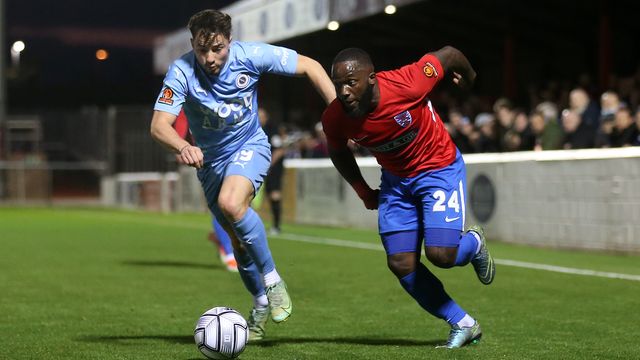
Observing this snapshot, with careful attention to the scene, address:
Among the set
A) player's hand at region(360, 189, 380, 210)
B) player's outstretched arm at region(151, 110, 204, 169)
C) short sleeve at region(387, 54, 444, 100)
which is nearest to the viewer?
short sleeve at region(387, 54, 444, 100)

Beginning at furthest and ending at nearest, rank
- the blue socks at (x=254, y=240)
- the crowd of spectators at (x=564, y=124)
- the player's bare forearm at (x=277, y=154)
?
the player's bare forearm at (x=277, y=154) → the crowd of spectators at (x=564, y=124) → the blue socks at (x=254, y=240)

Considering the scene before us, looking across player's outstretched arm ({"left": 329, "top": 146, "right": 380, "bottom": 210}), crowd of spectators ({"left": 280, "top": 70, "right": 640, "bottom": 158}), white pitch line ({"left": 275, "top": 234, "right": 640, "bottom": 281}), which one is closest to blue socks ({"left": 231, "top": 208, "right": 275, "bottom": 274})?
player's outstretched arm ({"left": 329, "top": 146, "right": 380, "bottom": 210})

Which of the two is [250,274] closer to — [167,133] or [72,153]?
[167,133]

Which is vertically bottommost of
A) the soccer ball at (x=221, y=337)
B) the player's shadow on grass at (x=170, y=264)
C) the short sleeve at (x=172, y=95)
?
the player's shadow on grass at (x=170, y=264)

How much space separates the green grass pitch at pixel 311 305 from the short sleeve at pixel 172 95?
1495mm

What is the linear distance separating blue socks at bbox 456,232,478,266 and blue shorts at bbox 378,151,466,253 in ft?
0.32

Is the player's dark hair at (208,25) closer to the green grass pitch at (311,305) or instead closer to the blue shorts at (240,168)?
the blue shorts at (240,168)

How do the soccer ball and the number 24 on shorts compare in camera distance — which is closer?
the soccer ball

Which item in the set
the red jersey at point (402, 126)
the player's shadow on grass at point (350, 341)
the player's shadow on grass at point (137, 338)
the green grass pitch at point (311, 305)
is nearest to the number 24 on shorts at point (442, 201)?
the red jersey at point (402, 126)

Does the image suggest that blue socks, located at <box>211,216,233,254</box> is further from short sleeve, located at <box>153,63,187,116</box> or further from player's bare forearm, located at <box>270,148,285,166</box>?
player's bare forearm, located at <box>270,148,285,166</box>

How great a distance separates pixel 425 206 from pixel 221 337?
1.44 m

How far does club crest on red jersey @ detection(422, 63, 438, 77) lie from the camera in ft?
23.7

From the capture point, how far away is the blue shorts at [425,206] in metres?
7.20

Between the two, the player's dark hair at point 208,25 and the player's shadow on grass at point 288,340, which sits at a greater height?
the player's dark hair at point 208,25
